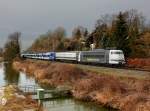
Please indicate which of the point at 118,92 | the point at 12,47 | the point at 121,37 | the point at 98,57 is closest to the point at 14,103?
the point at 118,92

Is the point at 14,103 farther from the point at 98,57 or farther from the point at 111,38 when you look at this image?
the point at 111,38

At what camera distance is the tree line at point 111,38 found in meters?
70.4

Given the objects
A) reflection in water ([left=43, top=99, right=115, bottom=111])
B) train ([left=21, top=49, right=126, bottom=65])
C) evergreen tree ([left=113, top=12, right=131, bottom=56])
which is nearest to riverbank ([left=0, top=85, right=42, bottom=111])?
reflection in water ([left=43, top=99, right=115, bottom=111])

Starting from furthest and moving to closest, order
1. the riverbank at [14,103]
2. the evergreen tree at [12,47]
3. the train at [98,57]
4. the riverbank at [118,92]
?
the evergreen tree at [12,47] → the train at [98,57] → the riverbank at [14,103] → the riverbank at [118,92]

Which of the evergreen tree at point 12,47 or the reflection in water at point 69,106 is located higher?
the evergreen tree at point 12,47

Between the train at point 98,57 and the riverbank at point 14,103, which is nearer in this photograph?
the riverbank at point 14,103

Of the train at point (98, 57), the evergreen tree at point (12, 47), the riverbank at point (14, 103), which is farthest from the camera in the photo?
the evergreen tree at point (12, 47)

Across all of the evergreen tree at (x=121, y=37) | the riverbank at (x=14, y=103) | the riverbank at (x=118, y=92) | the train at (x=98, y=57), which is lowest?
the riverbank at (x=14, y=103)

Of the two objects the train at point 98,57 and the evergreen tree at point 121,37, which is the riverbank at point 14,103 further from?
the evergreen tree at point 121,37

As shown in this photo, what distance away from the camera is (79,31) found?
14775cm

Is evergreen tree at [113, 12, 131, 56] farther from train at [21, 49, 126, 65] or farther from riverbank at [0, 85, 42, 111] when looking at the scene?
riverbank at [0, 85, 42, 111]

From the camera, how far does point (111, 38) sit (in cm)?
7662

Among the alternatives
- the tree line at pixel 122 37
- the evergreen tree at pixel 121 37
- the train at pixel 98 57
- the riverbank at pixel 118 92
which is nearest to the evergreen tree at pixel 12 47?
the tree line at pixel 122 37

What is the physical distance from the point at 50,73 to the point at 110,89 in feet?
88.0
